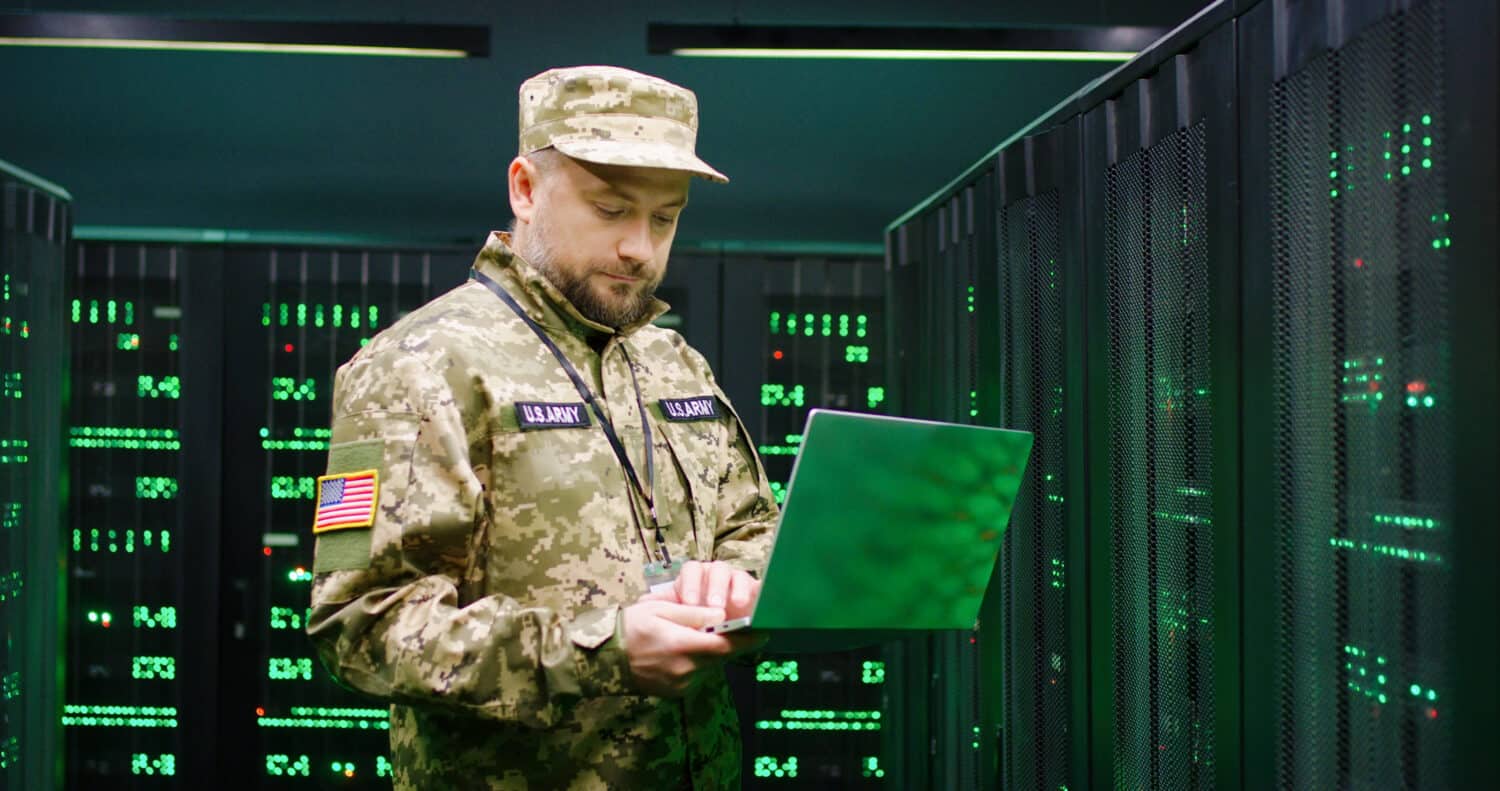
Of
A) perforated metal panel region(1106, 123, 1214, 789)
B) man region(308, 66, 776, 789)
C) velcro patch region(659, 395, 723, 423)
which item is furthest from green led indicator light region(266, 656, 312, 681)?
perforated metal panel region(1106, 123, 1214, 789)

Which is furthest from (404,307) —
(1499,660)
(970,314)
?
(1499,660)

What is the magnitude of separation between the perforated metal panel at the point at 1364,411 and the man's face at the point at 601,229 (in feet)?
2.07

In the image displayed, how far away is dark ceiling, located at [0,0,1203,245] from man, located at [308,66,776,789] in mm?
2798

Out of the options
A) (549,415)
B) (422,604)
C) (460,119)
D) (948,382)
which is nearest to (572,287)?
(549,415)

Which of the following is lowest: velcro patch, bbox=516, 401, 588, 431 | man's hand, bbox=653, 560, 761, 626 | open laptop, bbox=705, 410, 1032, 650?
man's hand, bbox=653, 560, 761, 626

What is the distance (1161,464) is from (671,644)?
1.99ft

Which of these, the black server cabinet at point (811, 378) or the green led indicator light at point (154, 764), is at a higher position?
the black server cabinet at point (811, 378)

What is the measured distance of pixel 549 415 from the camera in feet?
4.10

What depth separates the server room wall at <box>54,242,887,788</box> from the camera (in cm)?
307

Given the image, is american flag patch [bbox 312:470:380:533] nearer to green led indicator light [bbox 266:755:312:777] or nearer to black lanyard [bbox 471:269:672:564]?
black lanyard [bbox 471:269:672:564]

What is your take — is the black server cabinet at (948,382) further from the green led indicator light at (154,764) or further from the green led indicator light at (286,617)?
the green led indicator light at (154,764)

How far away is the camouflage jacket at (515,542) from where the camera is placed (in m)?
1.10

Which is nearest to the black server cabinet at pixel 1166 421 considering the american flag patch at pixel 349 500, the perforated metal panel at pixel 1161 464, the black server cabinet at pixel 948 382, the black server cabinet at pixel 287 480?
the perforated metal panel at pixel 1161 464

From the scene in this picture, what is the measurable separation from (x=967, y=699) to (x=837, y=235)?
125 inches
